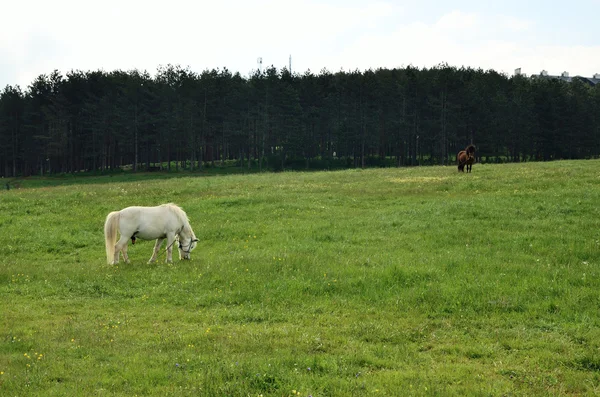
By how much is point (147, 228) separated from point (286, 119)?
266 feet

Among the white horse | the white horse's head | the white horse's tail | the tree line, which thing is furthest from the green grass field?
the tree line

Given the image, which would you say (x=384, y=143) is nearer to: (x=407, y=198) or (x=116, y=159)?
(x=116, y=159)

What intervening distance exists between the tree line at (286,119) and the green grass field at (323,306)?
6966 cm

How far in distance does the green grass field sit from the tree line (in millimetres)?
69659

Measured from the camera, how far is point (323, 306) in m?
12.0

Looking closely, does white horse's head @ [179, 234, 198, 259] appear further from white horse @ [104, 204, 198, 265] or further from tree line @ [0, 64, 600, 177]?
tree line @ [0, 64, 600, 177]

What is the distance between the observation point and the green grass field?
7.84 metres

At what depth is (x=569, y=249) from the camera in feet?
52.1

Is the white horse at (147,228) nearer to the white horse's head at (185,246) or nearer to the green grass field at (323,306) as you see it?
the white horse's head at (185,246)

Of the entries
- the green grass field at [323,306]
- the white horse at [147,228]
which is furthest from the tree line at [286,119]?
the white horse at [147,228]

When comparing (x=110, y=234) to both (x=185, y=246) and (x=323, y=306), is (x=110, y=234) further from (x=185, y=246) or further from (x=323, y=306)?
(x=323, y=306)

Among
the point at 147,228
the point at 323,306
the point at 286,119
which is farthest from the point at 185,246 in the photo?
the point at 286,119

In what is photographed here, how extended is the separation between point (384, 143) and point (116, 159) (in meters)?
56.3

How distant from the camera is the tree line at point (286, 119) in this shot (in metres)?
91.5
